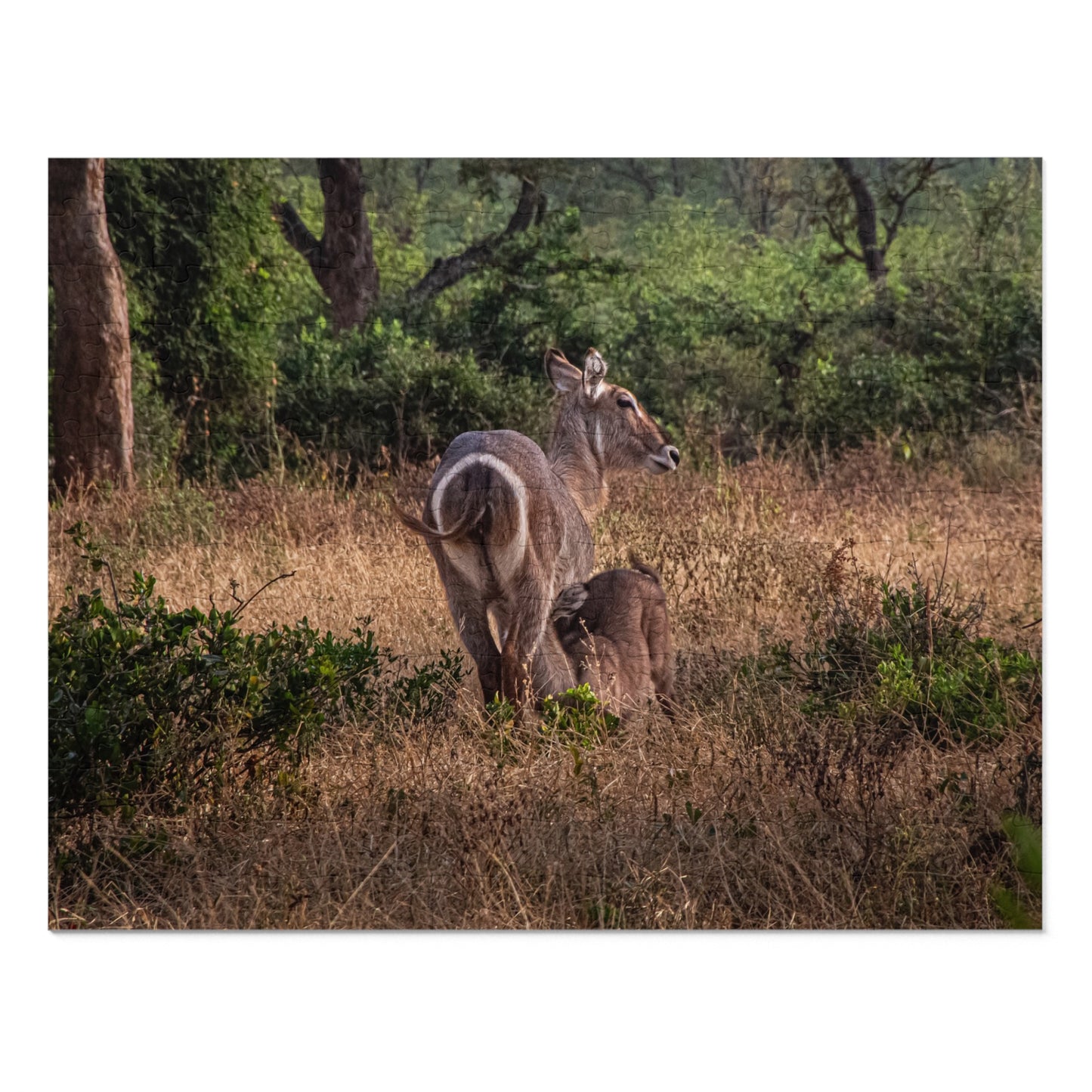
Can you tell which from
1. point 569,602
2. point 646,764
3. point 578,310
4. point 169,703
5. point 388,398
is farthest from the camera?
point 388,398

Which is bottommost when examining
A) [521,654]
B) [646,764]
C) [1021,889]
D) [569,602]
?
[1021,889]

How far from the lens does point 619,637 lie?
5191 mm

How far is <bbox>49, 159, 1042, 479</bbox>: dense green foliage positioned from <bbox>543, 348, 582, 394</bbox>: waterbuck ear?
7 cm

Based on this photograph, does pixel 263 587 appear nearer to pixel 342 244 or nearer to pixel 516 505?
pixel 516 505

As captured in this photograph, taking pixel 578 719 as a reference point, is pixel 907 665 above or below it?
above

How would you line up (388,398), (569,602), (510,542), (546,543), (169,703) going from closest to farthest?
(169,703), (510,542), (546,543), (569,602), (388,398)

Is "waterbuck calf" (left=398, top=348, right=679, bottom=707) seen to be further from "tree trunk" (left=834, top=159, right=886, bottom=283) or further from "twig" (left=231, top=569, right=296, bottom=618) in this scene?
"tree trunk" (left=834, top=159, right=886, bottom=283)

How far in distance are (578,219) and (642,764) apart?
2024 millimetres

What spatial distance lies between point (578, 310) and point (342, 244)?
969 millimetres

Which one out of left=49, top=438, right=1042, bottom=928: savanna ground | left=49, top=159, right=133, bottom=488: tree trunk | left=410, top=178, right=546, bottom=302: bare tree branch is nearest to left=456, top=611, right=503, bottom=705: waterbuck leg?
left=49, top=438, right=1042, bottom=928: savanna ground

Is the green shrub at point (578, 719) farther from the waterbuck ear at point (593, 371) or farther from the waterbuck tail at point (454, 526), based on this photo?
the waterbuck ear at point (593, 371)

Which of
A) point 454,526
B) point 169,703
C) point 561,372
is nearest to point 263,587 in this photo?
point 169,703

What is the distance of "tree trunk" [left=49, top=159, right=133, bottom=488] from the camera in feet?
15.9
